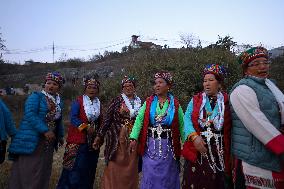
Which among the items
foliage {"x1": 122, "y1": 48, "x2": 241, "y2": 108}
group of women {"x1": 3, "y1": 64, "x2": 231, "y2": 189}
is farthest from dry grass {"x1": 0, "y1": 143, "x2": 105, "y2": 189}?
foliage {"x1": 122, "y1": 48, "x2": 241, "y2": 108}

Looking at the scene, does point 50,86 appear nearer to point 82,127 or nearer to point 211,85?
point 82,127

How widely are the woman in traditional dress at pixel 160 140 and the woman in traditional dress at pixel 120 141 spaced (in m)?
0.65

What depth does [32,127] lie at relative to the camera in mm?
5367

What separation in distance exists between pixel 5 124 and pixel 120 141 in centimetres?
176

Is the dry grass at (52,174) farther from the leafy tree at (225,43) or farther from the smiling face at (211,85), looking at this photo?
the leafy tree at (225,43)

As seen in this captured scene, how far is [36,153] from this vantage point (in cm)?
541

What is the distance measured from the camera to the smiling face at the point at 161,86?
5.16 meters

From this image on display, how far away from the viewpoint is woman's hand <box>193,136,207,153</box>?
4137mm

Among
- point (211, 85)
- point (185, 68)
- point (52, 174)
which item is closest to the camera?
point (211, 85)

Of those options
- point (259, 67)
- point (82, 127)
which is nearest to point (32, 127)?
point (82, 127)

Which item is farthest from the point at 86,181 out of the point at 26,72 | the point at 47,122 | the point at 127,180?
the point at 26,72

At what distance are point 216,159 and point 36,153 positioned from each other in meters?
2.72

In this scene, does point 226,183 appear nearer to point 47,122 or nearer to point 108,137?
point 108,137

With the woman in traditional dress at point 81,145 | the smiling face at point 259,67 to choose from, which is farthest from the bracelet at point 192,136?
the woman in traditional dress at point 81,145
